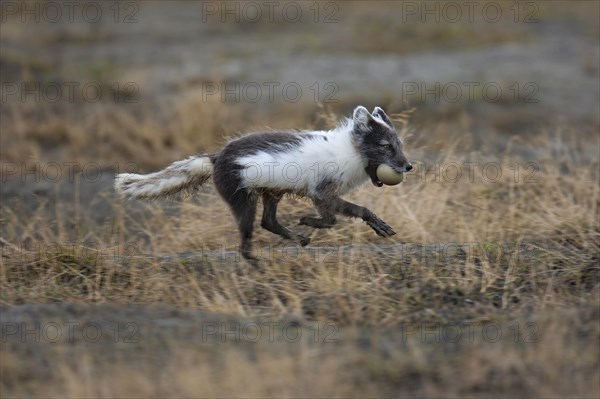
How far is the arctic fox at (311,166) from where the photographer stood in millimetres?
7672

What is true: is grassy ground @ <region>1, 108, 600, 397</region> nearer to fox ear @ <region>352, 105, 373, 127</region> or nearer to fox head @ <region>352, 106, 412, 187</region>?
fox head @ <region>352, 106, 412, 187</region>

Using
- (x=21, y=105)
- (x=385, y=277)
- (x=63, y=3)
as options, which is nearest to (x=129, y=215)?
(x=385, y=277)

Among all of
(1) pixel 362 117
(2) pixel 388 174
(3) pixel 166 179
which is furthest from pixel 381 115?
(3) pixel 166 179

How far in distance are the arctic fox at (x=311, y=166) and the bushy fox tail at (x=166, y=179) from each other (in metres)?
0.05

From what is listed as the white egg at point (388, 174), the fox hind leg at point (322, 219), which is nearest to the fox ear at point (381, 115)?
the white egg at point (388, 174)

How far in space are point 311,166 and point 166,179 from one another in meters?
1.29

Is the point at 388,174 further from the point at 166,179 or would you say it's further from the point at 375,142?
the point at 166,179

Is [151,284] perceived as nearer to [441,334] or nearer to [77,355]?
[77,355]

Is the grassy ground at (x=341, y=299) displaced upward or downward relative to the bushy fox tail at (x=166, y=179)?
downward

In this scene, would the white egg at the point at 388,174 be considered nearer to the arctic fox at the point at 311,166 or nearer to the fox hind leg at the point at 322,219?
the arctic fox at the point at 311,166

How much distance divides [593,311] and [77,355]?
3578mm

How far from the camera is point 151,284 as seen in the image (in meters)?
7.55

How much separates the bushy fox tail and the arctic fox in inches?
2.2

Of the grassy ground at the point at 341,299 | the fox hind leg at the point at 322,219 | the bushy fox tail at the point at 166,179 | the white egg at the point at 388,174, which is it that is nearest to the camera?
the grassy ground at the point at 341,299
